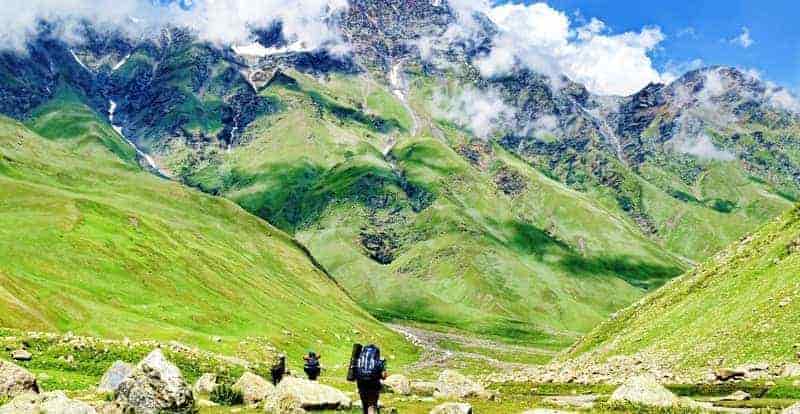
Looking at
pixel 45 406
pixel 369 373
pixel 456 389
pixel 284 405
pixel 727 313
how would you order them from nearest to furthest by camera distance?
pixel 369 373 < pixel 45 406 < pixel 284 405 < pixel 456 389 < pixel 727 313

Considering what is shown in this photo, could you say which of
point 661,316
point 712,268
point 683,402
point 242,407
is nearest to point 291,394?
point 242,407

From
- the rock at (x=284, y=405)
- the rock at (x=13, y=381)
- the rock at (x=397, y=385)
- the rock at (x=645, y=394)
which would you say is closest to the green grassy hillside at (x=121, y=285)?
the rock at (x=13, y=381)

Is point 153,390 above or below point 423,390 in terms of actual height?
below

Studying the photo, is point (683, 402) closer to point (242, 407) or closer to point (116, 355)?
point (242, 407)

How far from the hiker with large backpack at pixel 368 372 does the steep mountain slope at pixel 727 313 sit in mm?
48180

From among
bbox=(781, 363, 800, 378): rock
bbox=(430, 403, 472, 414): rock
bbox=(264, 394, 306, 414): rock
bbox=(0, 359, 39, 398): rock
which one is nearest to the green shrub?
bbox=(264, 394, 306, 414): rock

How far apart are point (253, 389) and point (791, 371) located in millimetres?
39335

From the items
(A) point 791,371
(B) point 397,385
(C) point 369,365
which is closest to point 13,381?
(C) point 369,365

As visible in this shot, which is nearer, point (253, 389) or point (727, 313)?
point (253, 389)

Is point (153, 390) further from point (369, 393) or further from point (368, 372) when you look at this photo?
point (368, 372)

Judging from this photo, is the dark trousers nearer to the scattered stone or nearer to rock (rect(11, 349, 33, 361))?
the scattered stone

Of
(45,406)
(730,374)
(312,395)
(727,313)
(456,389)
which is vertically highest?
(727,313)

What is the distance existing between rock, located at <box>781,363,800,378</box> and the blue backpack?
129 feet

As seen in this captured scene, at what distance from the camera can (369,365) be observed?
22734 millimetres
